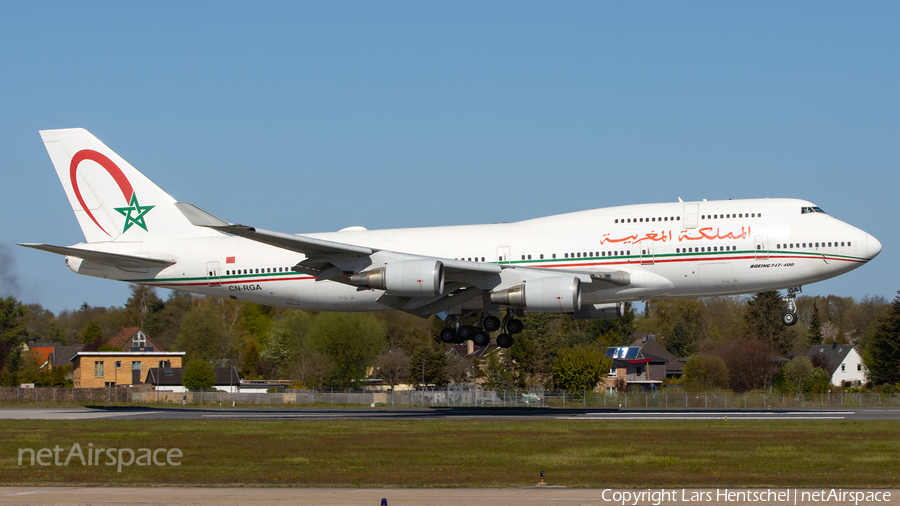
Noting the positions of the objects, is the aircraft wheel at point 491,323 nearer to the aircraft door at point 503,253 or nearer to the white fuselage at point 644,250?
the white fuselage at point 644,250

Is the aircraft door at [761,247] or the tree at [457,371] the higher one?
the aircraft door at [761,247]

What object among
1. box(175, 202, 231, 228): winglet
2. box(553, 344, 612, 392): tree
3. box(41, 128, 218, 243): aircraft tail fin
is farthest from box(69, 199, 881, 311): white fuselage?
box(553, 344, 612, 392): tree

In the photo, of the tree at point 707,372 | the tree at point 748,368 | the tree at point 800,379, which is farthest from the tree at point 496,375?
the tree at point 800,379

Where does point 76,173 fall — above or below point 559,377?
above

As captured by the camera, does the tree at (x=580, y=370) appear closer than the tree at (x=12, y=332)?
Yes

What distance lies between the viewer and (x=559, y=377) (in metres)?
73.0

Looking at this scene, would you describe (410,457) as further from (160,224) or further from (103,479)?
(160,224)

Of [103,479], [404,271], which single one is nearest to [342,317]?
[404,271]

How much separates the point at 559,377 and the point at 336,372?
71.4 ft

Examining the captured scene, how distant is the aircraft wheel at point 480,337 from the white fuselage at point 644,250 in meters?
1.41

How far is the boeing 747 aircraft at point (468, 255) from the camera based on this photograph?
3481cm

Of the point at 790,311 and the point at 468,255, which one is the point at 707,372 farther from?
the point at 468,255

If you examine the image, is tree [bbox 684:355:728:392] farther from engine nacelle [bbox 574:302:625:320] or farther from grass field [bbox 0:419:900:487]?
grass field [bbox 0:419:900:487]

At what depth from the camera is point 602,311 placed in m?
40.5
